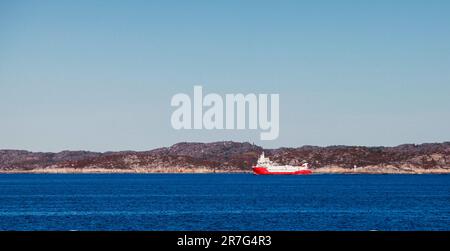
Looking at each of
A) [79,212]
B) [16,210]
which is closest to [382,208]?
[79,212]

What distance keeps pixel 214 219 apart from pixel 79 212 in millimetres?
23672

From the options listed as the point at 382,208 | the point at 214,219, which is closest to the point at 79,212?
the point at 214,219

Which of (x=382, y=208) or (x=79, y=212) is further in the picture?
(x=382, y=208)

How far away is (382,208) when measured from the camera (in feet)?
379
